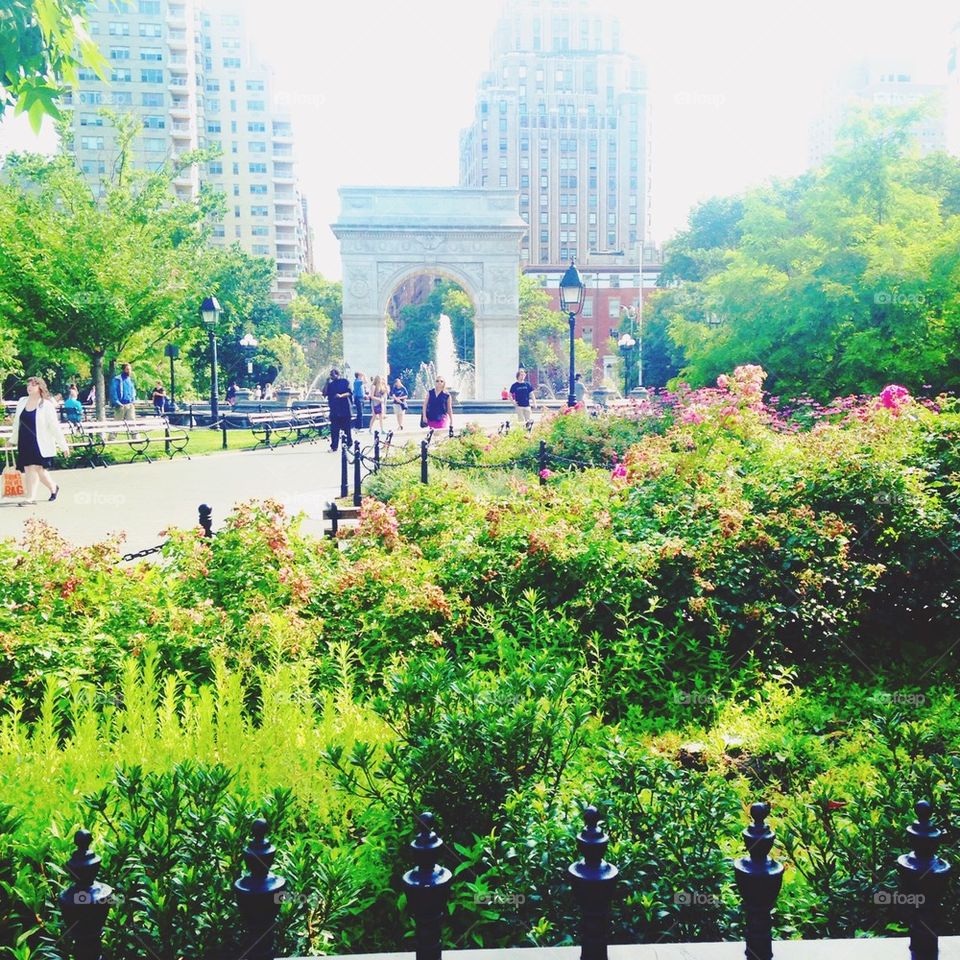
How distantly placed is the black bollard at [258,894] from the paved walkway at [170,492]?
752cm

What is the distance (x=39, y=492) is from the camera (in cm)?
1591

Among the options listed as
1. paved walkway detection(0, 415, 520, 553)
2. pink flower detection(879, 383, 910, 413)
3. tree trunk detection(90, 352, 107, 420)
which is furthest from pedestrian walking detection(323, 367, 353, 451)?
pink flower detection(879, 383, 910, 413)

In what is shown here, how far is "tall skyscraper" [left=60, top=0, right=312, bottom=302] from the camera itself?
93.6m

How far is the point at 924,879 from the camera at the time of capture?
2299 mm

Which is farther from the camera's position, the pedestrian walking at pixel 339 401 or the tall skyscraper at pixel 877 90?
the tall skyscraper at pixel 877 90

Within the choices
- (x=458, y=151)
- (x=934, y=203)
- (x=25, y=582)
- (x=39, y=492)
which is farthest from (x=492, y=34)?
(x=25, y=582)

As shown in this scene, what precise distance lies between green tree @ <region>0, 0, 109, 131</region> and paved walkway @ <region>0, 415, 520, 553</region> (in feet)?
15.6

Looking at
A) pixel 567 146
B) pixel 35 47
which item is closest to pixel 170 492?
pixel 35 47

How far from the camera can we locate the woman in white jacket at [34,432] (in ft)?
46.3

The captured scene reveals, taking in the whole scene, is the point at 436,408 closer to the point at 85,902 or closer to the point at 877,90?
the point at 85,902

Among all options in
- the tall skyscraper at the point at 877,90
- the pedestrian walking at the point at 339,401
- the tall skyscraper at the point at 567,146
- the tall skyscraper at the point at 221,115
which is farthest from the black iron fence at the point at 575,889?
the tall skyscraper at the point at 877,90

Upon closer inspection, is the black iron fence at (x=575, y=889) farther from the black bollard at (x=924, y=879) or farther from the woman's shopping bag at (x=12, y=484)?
the woman's shopping bag at (x=12, y=484)

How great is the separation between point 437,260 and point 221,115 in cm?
7267

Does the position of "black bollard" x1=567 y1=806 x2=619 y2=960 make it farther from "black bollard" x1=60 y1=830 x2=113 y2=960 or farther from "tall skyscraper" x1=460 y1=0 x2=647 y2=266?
"tall skyscraper" x1=460 y1=0 x2=647 y2=266
